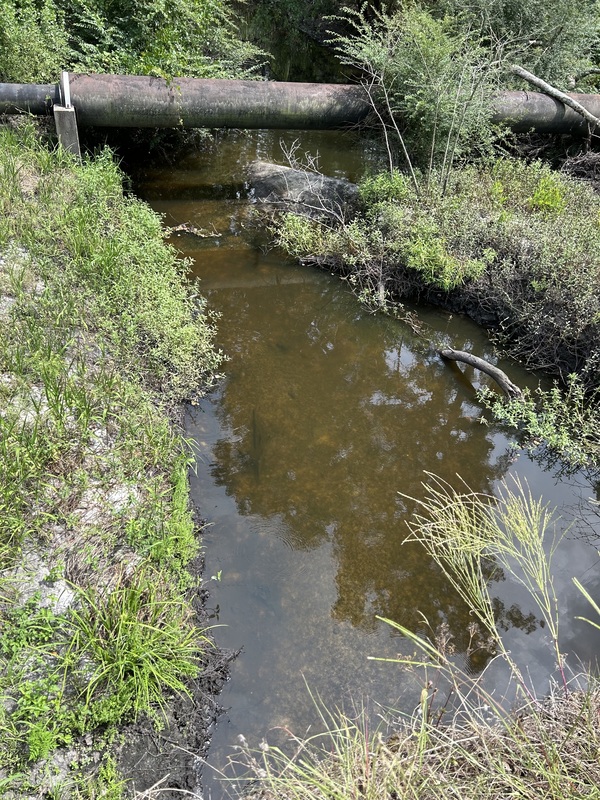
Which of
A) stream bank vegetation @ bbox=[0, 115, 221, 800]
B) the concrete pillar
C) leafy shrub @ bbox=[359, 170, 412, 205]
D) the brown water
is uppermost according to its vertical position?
the concrete pillar

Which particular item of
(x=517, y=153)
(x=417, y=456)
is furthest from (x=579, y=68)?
(x=417, y=456)

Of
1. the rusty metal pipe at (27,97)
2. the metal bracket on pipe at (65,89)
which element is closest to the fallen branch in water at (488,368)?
the metal bracket on pipe at (65,89)

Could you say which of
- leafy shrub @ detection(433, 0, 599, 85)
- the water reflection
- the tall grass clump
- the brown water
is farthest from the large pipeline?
the tall grass clump

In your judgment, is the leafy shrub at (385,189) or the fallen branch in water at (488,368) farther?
the leafy shrub at (385,189)

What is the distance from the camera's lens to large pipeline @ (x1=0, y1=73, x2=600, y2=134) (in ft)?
22.6

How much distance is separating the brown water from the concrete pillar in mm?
1882

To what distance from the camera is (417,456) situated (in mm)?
4738

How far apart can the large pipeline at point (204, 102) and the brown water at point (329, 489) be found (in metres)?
1.88

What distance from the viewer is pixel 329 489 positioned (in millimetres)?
4348

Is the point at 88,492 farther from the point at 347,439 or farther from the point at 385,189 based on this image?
the point at 385,189

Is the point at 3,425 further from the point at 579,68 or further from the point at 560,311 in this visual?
the point at 579,68

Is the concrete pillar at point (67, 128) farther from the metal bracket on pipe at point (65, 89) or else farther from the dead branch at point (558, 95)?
the dead branch at point (558, 95)

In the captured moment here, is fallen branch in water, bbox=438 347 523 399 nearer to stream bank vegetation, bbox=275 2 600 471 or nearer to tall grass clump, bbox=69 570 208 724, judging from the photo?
stream bank vegetation, bbox=275 2 600 471

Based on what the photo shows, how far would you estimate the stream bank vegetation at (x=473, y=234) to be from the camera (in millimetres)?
5297
